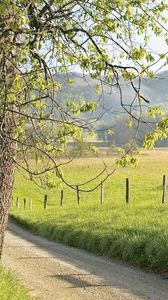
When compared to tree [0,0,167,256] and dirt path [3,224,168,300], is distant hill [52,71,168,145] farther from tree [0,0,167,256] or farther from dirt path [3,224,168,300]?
dirt path [3,224,168,300]

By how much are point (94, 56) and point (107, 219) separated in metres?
13.0

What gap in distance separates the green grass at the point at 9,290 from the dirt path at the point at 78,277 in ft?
3.05

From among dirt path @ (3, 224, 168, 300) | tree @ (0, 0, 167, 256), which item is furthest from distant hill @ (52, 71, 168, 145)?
dirt path @ (3, 224, 168, 300)

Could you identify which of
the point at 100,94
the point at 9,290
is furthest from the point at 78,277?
the point at 100,94

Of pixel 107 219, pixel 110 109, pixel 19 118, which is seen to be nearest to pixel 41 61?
pixel 19 118

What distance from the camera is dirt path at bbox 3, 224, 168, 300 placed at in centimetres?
1081

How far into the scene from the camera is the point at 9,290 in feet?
29.3

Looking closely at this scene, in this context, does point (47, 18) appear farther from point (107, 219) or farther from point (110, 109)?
point (107, 219)

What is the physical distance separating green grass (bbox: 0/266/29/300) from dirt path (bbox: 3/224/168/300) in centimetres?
93

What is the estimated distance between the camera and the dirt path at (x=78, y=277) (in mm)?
10812

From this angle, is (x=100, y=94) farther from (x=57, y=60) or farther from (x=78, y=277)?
(x=78, y=277)

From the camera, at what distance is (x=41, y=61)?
874 cm

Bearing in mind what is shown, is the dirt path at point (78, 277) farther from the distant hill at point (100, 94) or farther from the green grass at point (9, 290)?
the distant hill at point (100, 94)

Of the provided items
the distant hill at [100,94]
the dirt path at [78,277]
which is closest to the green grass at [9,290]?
the dirt path at [78,277]
